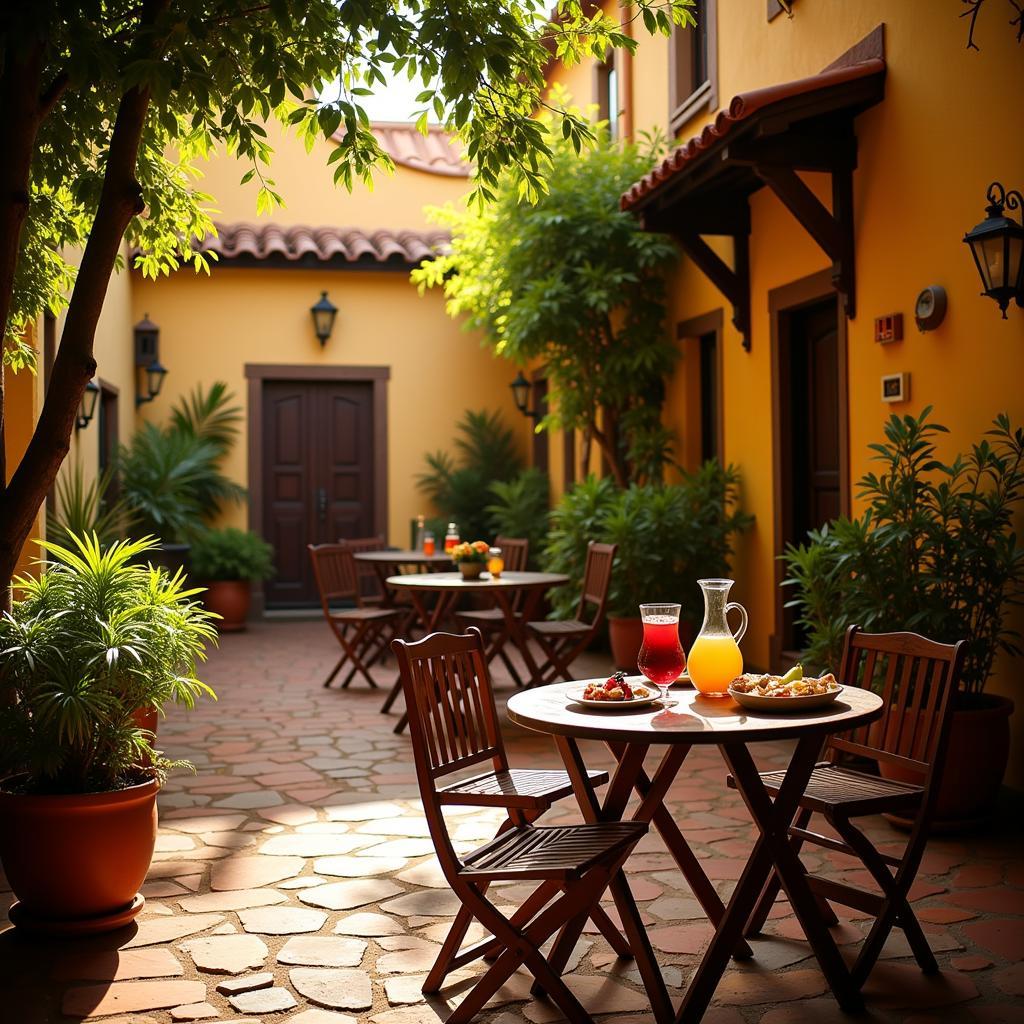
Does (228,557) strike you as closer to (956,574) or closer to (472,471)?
(472,471)

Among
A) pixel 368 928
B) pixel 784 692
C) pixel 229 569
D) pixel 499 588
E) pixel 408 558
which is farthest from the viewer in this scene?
pixel 229 569

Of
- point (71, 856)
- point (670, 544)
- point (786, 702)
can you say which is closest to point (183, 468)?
point (670, 544)

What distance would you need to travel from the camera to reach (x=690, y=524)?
7.54 meters

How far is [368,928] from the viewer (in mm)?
3527

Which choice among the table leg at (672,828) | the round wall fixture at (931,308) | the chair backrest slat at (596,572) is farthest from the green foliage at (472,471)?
the table leg at (672,828)

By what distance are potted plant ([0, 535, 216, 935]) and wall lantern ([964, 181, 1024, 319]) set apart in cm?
339

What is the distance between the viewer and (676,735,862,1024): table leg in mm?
2873

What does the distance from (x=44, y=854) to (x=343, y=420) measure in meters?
9.69

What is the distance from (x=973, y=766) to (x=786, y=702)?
1.89 m

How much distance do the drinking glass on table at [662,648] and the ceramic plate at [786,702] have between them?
0.27 meters

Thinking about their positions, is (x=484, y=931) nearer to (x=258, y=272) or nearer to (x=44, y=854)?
(x=44, y=854)

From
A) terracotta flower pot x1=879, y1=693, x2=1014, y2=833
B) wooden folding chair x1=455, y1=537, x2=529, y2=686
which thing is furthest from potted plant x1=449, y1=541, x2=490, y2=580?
terracotta flower pot x1=879, y1=693, x2=1014, y2=833

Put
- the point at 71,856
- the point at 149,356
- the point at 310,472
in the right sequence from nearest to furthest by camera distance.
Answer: the point at 71,856
the point at 149,356
the point at 310,472

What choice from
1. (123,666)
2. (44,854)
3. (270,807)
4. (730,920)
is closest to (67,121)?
(123,666)
